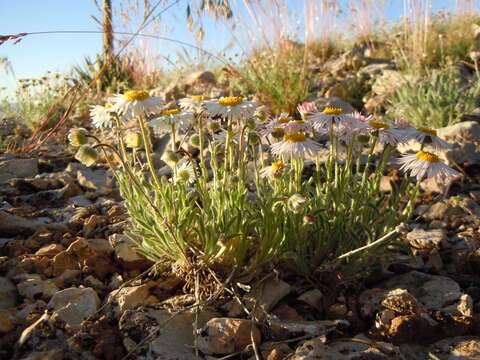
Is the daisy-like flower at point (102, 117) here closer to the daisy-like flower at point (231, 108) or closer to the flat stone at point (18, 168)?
the daisy-like flower at point (231, 108)

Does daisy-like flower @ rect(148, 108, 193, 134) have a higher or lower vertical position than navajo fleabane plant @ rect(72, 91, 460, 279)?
higher

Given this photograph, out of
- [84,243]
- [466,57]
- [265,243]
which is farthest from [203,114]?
[466,57]

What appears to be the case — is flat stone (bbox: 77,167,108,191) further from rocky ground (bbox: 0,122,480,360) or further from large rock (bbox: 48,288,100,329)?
large rock (bbox: 48,288,100,329)

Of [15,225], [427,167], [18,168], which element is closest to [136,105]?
[427,167]

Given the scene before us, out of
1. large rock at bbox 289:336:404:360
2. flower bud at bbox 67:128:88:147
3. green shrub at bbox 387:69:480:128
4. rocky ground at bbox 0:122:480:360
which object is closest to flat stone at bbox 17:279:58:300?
rocky ground at bbox 0:122:480:360

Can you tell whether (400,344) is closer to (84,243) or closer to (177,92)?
(84,243)

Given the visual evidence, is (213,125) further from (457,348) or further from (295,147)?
(457,348)
